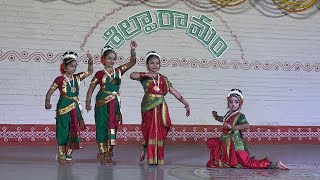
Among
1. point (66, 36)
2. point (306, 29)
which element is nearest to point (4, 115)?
point (66, 36)

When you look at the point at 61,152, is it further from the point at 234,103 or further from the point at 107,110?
the point at 234,103

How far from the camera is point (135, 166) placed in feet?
20.2

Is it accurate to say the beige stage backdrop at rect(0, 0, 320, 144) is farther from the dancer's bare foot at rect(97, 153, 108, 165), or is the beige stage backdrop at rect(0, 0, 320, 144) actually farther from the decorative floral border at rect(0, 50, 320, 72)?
the dancer's bare foot at rect(97, 153, 108, 165)

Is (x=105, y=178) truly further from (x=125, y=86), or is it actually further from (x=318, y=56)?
(x=318, y=56)

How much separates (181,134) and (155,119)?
111 inches

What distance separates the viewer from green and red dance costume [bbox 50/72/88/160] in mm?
6168

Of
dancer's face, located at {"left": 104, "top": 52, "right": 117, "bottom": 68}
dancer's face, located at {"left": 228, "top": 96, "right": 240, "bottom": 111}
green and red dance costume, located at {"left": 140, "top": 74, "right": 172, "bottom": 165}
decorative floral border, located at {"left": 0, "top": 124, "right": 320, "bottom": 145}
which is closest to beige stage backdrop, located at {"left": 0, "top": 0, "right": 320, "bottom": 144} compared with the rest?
decorative floral border, located at {"left": 0, "top": 124, "right": 320, "bottom": 145}

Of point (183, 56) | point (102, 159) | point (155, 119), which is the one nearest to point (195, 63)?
point (183, 56)

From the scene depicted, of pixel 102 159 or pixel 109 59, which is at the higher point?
pixel 109 59

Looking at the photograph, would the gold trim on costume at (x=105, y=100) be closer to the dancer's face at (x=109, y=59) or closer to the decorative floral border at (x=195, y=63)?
the dancer's face at (x=109, y=59)

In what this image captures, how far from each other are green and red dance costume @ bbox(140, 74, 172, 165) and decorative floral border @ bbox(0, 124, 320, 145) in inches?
99.2

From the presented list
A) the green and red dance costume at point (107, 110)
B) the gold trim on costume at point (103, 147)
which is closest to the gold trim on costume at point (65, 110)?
the green and red dance costume at point (107, 110)

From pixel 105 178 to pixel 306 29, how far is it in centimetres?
580

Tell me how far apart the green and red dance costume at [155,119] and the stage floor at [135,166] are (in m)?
Result: 0.21
